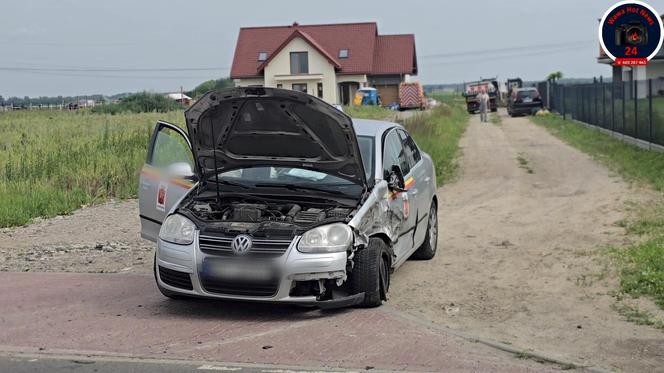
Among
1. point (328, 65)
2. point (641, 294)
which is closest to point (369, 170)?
point (641, 294)

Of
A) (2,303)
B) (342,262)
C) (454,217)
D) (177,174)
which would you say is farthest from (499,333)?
(454,217)

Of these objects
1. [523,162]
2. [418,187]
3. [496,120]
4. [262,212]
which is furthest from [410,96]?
[262,212]

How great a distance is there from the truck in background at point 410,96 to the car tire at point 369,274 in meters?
59.0

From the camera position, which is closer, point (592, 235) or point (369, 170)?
point (369, 170)

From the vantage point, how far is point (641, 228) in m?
11.6

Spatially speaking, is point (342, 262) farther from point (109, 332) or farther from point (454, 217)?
point (454, 217)

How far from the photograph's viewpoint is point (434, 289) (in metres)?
8.79

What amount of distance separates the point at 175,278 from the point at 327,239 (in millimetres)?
1342

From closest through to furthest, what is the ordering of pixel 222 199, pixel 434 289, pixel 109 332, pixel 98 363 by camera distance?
Result: pixel 98 363, pixel 109 332, pixel 222 199, pixel 434 289

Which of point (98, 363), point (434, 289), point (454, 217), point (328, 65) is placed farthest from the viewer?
point (328, 65)

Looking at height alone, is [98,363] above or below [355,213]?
below

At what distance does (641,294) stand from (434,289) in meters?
1.92

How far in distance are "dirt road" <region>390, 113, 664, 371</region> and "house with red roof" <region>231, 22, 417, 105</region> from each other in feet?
168

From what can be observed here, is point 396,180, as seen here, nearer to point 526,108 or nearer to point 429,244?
point 429,244
